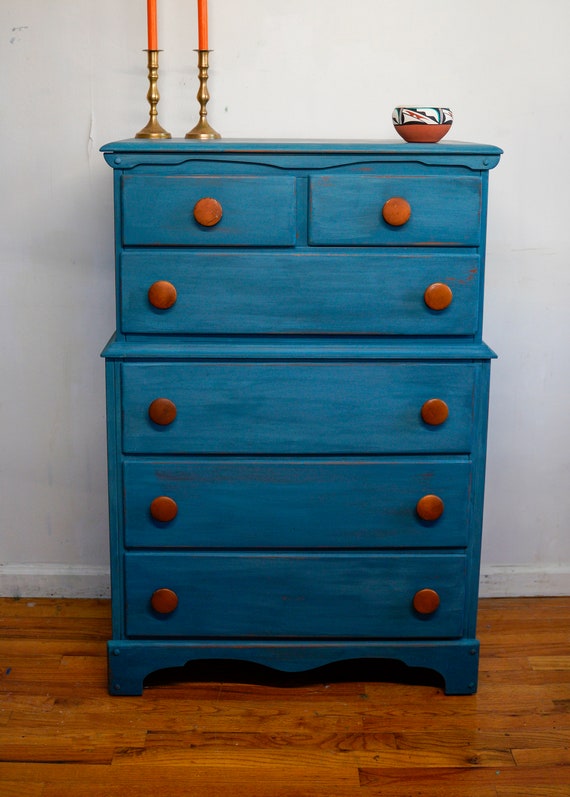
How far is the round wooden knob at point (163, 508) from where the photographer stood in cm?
212

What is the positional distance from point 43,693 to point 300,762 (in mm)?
655

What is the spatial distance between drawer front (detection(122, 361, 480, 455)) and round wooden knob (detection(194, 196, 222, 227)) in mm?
310

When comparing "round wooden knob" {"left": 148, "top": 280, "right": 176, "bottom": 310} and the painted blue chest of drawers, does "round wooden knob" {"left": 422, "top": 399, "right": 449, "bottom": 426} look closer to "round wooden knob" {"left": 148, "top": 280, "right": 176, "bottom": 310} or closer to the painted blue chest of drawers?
the painted blue chest of drawers

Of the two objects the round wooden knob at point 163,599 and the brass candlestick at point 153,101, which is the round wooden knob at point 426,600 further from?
the brass candlestick at point 153,101

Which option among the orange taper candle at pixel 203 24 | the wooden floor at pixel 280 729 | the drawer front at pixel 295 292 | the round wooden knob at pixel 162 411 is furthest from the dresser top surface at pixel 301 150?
the wooden floor at pixel 280 729

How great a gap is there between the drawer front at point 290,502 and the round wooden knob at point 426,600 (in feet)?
0.41

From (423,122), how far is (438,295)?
380 mm

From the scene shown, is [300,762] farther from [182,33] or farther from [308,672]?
[182,33]

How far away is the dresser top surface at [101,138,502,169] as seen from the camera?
197 cm

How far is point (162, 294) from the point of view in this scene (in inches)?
79.4

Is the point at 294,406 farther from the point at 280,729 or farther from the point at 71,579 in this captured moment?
the point at 71,579

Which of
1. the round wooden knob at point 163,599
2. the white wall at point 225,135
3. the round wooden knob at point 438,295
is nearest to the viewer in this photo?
the round wooden knob at point 438,295

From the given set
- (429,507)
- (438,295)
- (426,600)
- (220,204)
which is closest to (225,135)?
(220,204)

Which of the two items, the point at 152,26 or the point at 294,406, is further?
the point at 152,26
